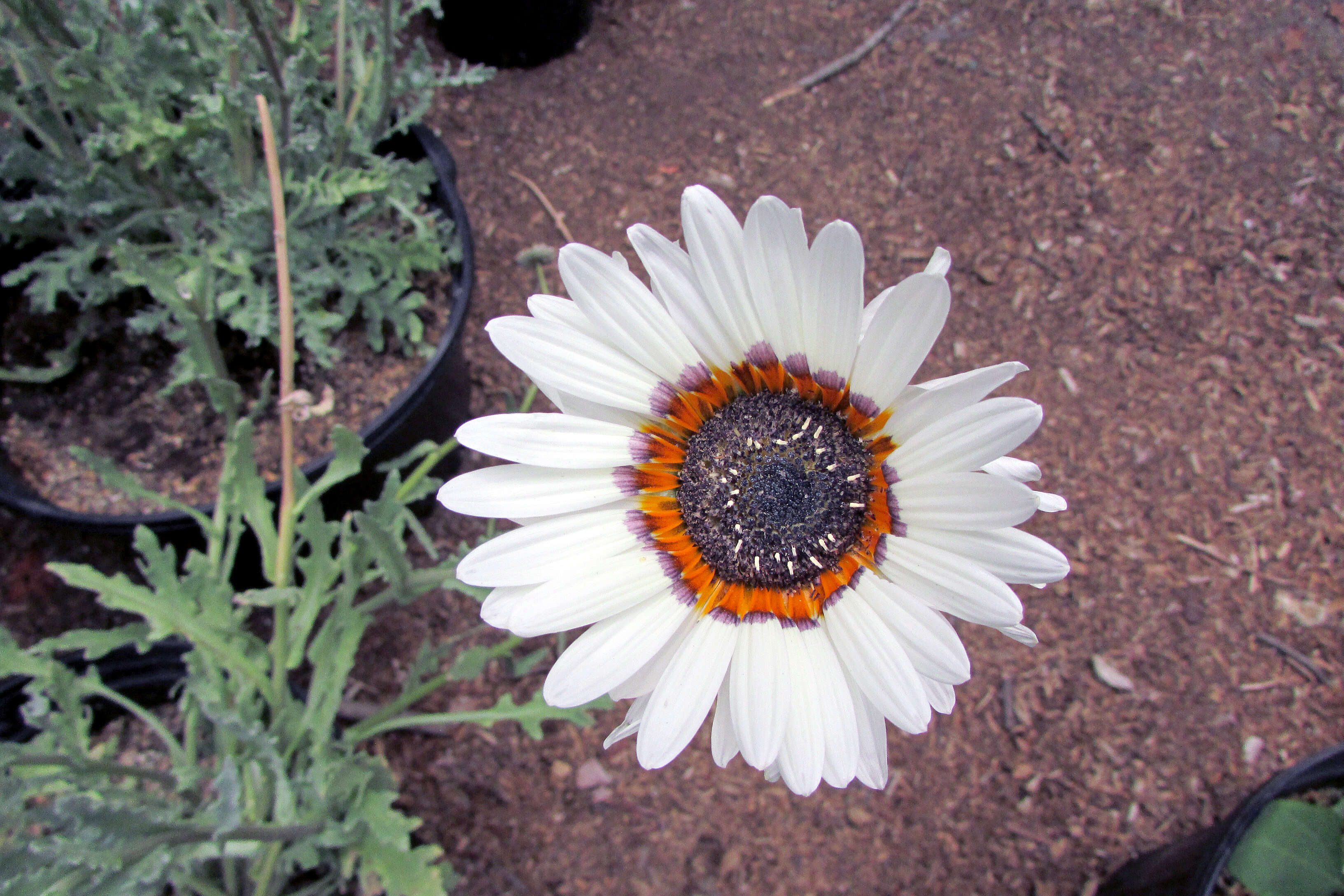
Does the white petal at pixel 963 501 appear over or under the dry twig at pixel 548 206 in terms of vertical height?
over

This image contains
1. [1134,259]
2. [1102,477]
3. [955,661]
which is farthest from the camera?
[1134,259]

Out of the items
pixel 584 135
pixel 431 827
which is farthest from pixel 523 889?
pixel 584 135

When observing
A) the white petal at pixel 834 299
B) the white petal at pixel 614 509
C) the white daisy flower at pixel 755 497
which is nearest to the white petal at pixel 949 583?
the white daisy flower at pixel 755 497

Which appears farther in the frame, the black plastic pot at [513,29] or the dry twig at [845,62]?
the dry twig at [845,62]

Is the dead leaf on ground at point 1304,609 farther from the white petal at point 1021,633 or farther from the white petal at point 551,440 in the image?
the white petal at point 551,440

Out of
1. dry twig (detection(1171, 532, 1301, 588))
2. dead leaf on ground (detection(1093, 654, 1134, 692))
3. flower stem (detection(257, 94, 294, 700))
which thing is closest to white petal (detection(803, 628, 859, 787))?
flower stem (detection(257, 94, 294, 700))

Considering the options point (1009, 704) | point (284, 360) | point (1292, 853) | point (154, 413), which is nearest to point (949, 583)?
point (284, 360)

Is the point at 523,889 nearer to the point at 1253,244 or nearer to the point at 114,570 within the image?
the point at 114,570

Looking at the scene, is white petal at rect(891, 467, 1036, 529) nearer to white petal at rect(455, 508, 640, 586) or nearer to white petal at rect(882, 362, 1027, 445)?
white petal at rect(882, 362, 1027, 445)
